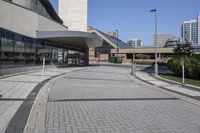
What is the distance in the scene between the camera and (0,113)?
7.98m

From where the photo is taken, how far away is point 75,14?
161 feet

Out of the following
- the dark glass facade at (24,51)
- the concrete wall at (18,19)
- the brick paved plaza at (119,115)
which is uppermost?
the concrete wall at (18,19)

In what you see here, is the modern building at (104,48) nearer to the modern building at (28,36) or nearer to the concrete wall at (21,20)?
the modern building at (28,36)

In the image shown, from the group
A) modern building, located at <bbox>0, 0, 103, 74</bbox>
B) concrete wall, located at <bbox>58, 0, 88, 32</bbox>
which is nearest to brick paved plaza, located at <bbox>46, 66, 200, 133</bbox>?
modern building, located at <bbox>0, 0, 103, 74</bbox>

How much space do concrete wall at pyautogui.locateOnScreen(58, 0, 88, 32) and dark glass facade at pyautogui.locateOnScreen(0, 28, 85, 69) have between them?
1011cm

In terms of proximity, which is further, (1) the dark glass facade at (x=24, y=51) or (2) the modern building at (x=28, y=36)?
(2) the modern building at (x=28, y=36)

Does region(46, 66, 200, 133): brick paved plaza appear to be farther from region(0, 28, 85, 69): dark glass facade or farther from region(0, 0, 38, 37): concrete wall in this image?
region(0, 0, 38, 37): concrete wall

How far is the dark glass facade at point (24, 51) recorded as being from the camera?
67.7 feet

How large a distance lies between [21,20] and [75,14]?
24789mm

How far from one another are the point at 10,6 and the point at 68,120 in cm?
1782

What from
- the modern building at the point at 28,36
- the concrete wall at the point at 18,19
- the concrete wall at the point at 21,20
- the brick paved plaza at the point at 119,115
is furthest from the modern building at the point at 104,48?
the brick paved plaza at the point at 119,115

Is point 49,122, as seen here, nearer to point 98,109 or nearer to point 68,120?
point 68,120


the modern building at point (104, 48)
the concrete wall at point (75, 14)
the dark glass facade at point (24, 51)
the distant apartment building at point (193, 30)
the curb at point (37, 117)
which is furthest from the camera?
the distant apartment building at point (193, 30)

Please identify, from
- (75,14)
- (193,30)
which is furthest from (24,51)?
(193,30)
